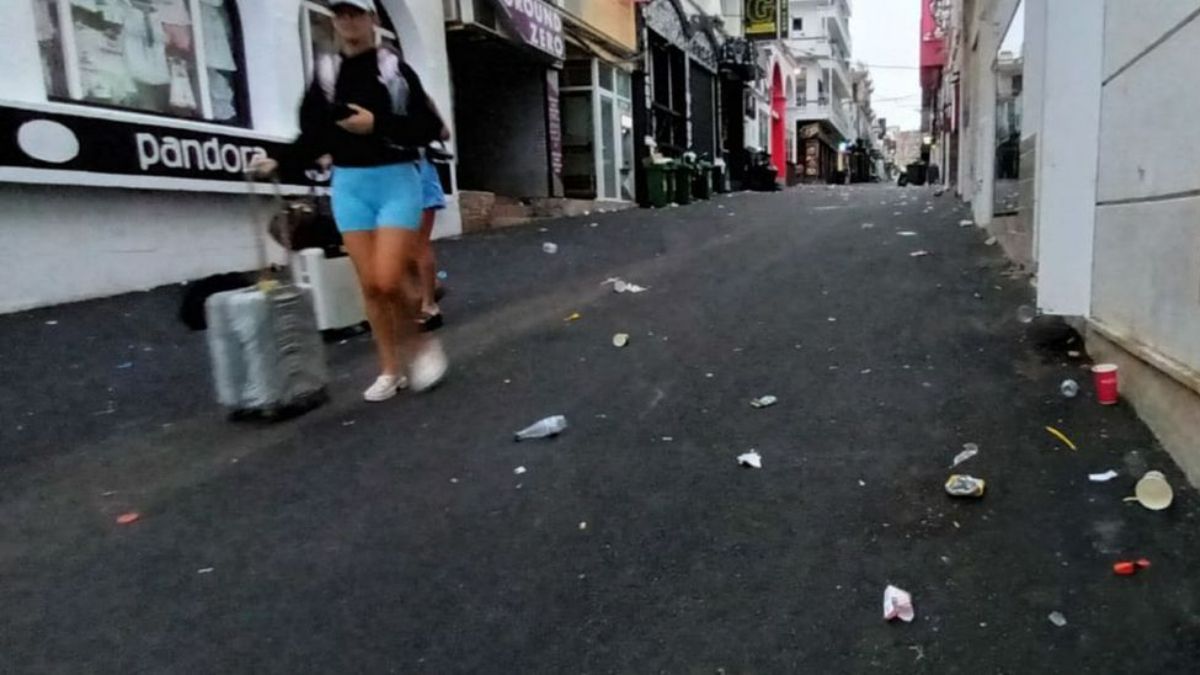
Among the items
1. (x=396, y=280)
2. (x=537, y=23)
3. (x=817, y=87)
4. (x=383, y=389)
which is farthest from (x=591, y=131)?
(x=817, y=87)

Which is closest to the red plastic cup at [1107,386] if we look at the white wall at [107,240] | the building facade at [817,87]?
the white wall at [107,240]

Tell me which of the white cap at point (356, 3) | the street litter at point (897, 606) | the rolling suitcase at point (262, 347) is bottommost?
the street litter at point (897, 606)

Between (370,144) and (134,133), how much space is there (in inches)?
167

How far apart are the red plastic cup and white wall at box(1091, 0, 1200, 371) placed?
0.16 m

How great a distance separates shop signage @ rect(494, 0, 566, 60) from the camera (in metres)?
13.3

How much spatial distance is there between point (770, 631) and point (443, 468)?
150 centimetres

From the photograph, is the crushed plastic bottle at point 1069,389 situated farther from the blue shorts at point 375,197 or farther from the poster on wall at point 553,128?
the poster on wall at point 553,128

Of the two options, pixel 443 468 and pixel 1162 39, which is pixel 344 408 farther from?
pixel 1162 39

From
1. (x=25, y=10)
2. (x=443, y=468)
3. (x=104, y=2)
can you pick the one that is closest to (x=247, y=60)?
(x=104, y=2)

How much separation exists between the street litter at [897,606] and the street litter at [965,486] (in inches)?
24.7

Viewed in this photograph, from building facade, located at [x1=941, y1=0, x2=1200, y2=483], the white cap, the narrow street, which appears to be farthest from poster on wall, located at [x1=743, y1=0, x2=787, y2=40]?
the white cap

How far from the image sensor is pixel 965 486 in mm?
2811

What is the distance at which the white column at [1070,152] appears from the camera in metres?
3.72

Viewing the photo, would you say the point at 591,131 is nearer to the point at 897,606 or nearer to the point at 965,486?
the point at 965,486
